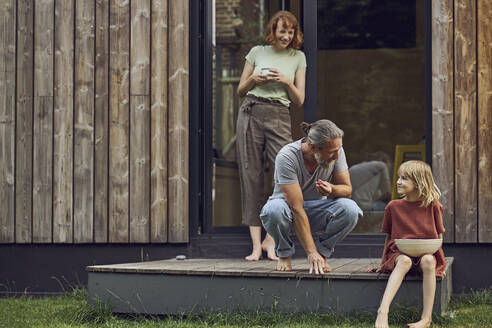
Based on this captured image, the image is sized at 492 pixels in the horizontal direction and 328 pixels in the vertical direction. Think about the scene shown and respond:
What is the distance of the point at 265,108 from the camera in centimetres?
512

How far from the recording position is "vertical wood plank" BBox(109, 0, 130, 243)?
17.8 feet

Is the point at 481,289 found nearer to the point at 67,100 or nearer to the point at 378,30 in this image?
the point at 67,100

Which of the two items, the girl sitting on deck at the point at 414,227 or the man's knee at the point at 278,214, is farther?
the man's knee at the point at 278,214

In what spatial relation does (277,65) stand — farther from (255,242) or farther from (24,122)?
(24,122)

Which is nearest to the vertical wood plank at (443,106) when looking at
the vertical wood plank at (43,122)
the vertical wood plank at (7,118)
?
the vertical wood plank at (43,122)

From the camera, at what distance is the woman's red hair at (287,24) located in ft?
16.7

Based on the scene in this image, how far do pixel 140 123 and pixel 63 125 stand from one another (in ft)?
1.86

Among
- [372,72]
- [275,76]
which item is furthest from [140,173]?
[372,72]

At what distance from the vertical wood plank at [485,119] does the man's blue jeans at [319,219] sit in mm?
1253

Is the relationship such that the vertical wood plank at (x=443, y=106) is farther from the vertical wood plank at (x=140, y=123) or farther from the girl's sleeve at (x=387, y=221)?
the vertical wood plank at (x=140, y=123)

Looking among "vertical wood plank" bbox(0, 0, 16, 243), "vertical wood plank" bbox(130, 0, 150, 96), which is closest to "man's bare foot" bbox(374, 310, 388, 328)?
"vertical wood plank" bbox(130, 0, 150, 96)

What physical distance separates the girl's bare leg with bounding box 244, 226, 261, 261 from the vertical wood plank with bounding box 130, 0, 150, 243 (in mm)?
755

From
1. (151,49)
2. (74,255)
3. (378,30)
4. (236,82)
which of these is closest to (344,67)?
(378,30)

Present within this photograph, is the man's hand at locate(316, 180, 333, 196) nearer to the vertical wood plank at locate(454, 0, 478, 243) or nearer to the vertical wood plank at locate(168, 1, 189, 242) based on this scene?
the vertical wood plank at locate(454, 0, 478, 243)
